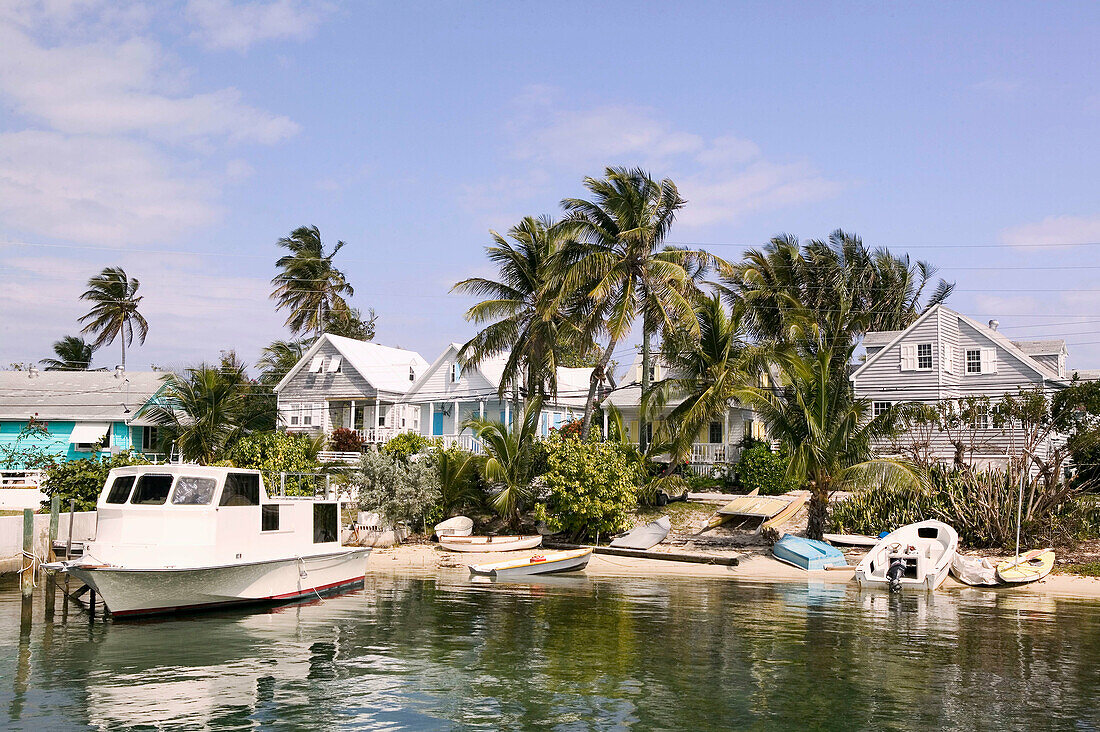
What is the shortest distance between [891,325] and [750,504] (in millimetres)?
29382

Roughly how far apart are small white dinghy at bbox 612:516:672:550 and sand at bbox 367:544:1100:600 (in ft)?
2.04

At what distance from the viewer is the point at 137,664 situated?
14.9 metres

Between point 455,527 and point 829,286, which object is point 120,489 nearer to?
point 455,527

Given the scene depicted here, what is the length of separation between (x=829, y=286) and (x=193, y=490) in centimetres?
4063

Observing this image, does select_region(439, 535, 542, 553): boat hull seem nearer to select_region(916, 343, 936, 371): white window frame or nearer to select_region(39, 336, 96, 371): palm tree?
select_region(916, 343, 936, 371): white window frame

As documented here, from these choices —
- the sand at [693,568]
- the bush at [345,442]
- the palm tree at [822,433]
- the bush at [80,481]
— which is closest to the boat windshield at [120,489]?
the bush at [80,481]

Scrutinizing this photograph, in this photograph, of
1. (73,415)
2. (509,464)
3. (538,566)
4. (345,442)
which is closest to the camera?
(538,566)

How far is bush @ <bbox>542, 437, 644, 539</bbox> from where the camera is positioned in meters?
30.5

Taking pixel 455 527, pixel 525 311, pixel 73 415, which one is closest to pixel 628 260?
pixel 525 311

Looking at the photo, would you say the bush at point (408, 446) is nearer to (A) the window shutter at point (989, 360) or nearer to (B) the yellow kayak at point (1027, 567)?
(B) the yellow kayak at point (1027, 567)

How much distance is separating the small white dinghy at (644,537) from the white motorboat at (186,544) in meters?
12.0

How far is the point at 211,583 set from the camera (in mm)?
19125

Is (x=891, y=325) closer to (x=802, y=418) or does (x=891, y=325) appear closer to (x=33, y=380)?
(x=802, y=418)

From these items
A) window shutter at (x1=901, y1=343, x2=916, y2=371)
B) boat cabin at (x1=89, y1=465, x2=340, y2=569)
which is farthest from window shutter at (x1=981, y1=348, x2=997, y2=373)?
boat cabin at (x1=89, y1=465, x2=340, y2=569)
